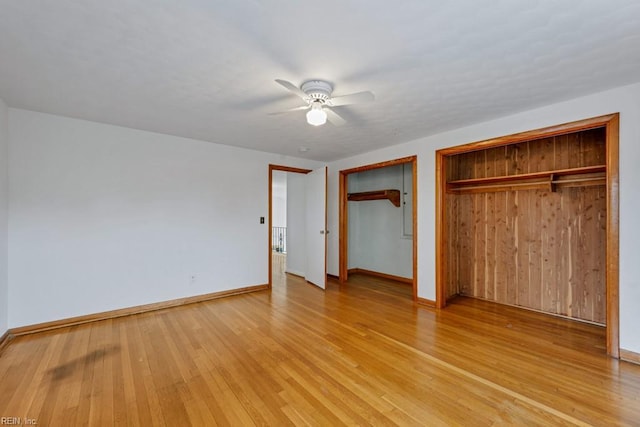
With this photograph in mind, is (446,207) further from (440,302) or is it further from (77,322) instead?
(77,322)

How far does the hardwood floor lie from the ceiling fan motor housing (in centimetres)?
219

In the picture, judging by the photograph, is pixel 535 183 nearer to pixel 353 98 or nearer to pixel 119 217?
pixel 353 98

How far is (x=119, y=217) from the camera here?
339 centimetres

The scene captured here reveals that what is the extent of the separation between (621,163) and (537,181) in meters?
1.09

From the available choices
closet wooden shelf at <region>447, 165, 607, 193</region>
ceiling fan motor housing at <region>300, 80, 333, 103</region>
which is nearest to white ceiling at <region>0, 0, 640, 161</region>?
ceiling fan motor housing at <region>300, 80, 333, 103</region>

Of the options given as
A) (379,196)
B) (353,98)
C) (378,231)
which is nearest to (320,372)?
(353,98)

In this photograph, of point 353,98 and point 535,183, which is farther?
point 535,183

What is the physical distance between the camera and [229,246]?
4.27 metres

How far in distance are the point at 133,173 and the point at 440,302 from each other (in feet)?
13.9

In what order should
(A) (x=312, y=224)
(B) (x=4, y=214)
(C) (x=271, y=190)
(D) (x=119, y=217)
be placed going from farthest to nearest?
1. (A) (x=312, y=224)
2. (C) (x=271, y=190)
3. (D) (x=119, y=217)
4. (B) (x=4, y=214)

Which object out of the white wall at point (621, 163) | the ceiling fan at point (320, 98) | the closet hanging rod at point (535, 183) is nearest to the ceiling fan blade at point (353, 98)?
the ceiling fan at point (320, 98)

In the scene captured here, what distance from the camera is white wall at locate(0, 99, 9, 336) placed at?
266 centimetres

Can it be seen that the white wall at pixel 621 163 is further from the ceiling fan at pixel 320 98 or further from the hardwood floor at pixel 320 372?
the ceiling fan at pixel 320 98

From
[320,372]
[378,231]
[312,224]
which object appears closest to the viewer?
[320,372]
